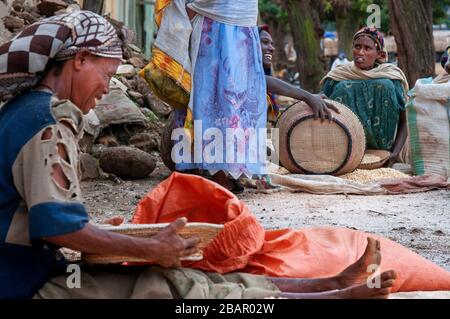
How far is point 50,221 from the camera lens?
269 cm

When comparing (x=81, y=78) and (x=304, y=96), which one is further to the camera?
(x=304, y=96)

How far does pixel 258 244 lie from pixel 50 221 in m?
1.07

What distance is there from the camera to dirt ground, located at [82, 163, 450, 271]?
5499mm

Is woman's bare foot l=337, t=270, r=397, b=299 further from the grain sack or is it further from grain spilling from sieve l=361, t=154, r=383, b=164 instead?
grain spilling from sieve l=361, t=154, r=383, b=164

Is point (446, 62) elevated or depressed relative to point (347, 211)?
elevated

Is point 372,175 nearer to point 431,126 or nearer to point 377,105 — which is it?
point 431,126

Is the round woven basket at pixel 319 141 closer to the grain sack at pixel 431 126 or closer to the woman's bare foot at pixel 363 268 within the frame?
the grain sack at pixel 431 126

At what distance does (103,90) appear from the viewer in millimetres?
3090

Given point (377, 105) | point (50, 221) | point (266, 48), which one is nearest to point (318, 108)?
point (266, 48)

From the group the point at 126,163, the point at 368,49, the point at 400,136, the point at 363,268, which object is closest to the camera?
the point at 363,268

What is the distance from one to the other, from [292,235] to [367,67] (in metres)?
5.43

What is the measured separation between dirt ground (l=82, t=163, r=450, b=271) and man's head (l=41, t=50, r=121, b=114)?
2325 mm

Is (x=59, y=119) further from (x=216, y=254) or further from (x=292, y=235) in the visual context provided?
(x=292, y=235)
